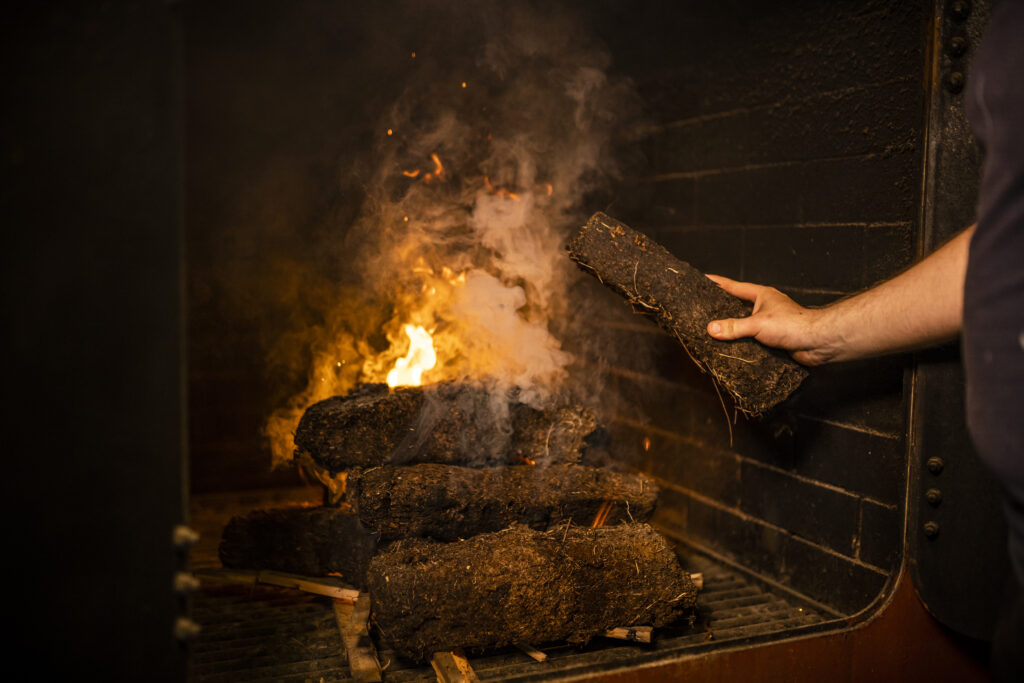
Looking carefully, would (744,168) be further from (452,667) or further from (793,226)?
(452,667)

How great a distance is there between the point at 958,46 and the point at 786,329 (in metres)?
0.85

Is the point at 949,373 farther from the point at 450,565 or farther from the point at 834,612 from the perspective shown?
the point at 450,565

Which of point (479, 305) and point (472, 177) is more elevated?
point (472, 177)

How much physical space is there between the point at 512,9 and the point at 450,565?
81.7 inches

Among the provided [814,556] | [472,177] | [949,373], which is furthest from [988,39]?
[472,177]

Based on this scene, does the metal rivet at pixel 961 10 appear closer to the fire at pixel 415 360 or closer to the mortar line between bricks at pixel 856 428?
the mortar line between bricks at pixel 856 428

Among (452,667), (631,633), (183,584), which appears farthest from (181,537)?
(631,633)

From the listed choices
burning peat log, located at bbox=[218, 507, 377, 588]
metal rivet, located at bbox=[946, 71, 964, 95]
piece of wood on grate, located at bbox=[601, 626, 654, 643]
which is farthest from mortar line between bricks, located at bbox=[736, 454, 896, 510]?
burning peat log, located at bbox=[218, 507, 377, 588]

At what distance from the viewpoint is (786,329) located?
2170mm

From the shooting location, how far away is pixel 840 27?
2559 mm

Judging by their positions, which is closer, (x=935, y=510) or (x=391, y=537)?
(x=935, y=510)

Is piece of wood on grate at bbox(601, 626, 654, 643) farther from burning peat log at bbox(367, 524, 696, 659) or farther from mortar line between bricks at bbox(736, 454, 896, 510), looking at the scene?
mortar line between bricks at bbox(736, 454, 896, 510)

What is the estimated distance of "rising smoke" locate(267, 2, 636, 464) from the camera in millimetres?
3080

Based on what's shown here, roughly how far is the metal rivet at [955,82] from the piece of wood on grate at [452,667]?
6.50 feet
